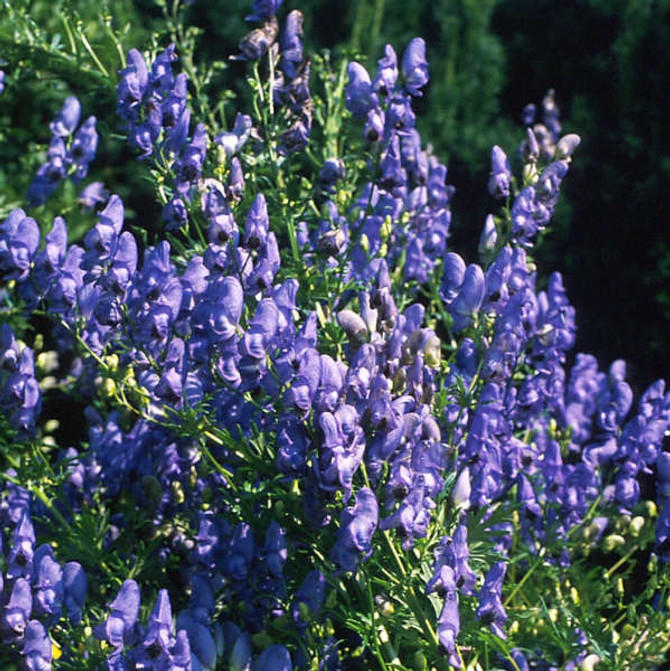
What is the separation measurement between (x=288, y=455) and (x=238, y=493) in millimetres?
276

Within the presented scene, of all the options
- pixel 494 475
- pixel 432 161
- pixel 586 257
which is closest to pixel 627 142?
pixel 586 257

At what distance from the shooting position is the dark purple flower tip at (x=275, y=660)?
1.72 meters

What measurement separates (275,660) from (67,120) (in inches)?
70.5


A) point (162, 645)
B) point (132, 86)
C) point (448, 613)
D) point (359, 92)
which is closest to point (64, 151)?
point (132, 86)

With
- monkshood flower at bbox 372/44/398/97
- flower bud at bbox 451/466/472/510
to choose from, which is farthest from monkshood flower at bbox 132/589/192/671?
monkshood flower at bbox 372/44/398/97

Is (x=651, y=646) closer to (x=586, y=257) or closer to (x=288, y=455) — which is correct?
(x=288, y=455)

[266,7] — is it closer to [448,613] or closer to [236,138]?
[236,138]

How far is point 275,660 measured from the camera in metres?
1.72

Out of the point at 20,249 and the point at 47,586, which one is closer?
the point at 47,586

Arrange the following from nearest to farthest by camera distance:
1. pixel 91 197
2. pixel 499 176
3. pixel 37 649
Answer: pixel 37 649 < pixel 499 176 < pixel 91 197

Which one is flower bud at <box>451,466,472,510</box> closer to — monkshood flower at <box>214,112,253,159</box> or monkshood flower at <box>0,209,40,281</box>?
monkshood flower at <box>214,112,253,159</box>

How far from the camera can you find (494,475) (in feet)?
6.49

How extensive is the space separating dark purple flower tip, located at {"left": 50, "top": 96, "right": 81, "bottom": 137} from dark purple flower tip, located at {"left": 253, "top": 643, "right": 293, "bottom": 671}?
1753mm

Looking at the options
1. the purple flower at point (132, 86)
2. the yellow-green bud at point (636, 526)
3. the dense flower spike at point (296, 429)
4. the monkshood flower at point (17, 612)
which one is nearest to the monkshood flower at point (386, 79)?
the dense flower spike at point (296, 429)
